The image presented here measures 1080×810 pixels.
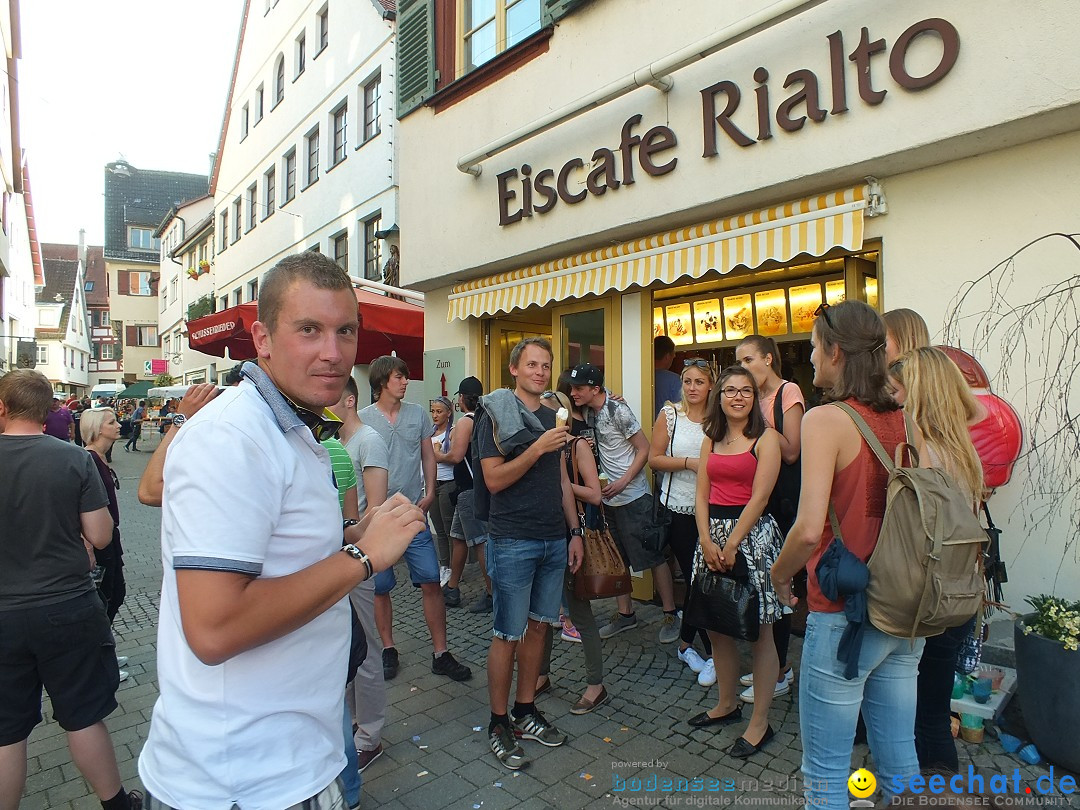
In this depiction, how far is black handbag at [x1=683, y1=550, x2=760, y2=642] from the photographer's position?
10.3 ft

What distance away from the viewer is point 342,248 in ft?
46.0

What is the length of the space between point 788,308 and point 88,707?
6.11 metres

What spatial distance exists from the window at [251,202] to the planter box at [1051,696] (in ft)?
67.4

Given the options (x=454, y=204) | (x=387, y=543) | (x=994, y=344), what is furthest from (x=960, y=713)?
(x=454, y=204)

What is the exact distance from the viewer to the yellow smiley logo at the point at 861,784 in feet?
8.48

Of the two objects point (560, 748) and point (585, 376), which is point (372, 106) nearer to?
point (585, 376)

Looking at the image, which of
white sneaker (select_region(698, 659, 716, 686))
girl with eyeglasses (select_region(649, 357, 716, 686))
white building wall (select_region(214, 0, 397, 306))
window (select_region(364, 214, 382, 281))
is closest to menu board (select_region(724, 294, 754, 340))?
girl with eyeglasses (select_region(649, 357, 716, 686))

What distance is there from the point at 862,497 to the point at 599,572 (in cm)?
176

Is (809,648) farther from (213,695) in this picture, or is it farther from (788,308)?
(788,308)

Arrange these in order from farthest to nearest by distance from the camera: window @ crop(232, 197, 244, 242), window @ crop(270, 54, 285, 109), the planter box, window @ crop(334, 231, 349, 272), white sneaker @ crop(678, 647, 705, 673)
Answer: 1. window @ crop(232, 197, 244, 242)
2. window @ crop(270, 54, 285, 109)
3. window @ crop(334, 231, 349, 272)
4. white sneaker @ crop(678, 647, 705, 673)
5. the planter box

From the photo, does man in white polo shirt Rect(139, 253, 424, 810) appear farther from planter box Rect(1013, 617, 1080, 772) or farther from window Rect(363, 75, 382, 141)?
window Rect(363, 75, 382, 141)

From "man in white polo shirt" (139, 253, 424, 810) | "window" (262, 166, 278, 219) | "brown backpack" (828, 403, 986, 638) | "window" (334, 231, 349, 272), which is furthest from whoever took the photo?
"window" (262, 166, 278, 219)

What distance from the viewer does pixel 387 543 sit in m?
1.43

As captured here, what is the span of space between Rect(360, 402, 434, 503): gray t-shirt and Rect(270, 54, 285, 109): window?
16.1 metres
